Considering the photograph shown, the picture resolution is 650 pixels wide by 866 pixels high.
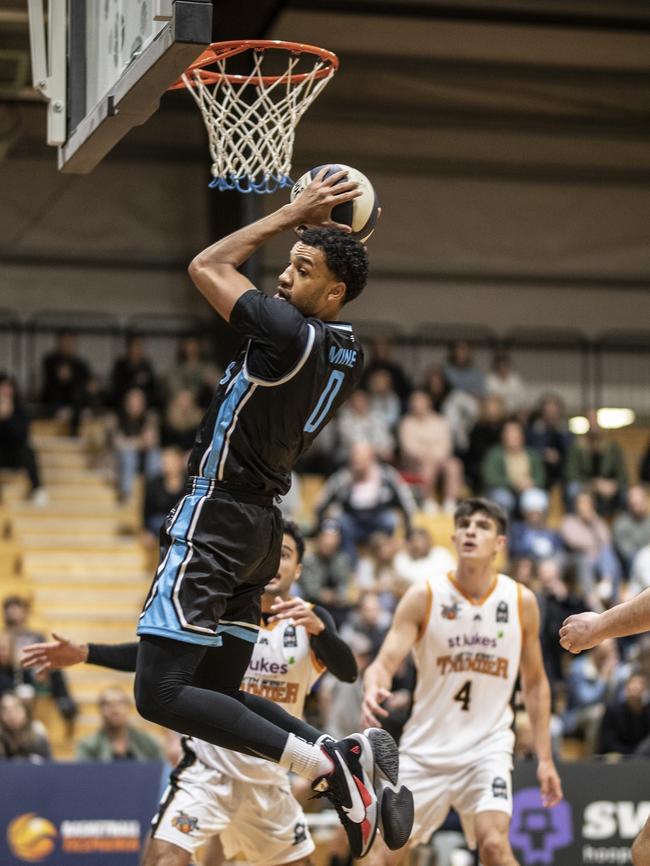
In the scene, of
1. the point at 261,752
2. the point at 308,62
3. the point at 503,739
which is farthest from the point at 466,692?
the point at 308,62

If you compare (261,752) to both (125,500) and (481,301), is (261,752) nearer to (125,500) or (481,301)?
(125,500)

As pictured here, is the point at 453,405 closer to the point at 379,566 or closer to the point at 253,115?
the point at 379,566

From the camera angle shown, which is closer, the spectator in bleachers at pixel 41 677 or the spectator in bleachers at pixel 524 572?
the spectator in bleachers at pixel 41 677

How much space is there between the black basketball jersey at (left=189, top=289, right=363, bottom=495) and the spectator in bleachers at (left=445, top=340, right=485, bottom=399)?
1435 centimetres

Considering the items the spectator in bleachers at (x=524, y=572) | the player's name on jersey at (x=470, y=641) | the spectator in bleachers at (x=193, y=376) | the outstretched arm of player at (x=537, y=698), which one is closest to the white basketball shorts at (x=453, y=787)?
the outstretched arm of player at (x=537, y=698)

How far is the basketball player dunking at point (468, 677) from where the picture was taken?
832cm

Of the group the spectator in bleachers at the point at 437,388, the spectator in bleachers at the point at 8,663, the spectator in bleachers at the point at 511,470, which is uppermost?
the spectator in bleachers at the point at 8,663

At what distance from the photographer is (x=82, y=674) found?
16578 millimetres

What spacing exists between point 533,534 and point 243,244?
38.0 ft

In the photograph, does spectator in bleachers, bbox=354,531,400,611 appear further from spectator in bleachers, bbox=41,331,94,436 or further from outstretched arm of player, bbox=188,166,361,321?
outstretched arm of player, bbox=188,166,361,321

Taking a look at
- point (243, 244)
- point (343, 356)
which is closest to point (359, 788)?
point (343, 356)

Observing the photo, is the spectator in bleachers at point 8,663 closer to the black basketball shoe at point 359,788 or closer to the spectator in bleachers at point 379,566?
the spectator in bleachers at point 379,566

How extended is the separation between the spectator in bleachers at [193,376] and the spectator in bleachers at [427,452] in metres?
2.48

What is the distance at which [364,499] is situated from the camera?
17.2 m
